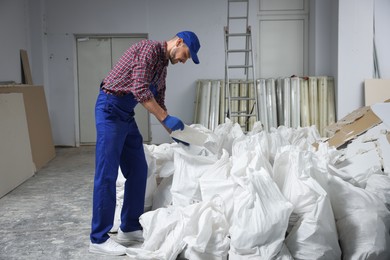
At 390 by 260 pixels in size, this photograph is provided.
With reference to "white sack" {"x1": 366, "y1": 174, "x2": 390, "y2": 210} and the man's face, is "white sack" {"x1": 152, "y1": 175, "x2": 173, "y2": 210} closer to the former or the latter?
the man's face

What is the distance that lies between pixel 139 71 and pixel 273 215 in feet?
3.40

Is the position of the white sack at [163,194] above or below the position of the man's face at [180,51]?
below

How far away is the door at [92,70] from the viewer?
275 inches

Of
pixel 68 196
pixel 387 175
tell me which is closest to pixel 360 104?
pixel 387 175

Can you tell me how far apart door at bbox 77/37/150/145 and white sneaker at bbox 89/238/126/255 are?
181 inches

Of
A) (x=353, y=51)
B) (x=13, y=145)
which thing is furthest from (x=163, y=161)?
(x=353, y=51)

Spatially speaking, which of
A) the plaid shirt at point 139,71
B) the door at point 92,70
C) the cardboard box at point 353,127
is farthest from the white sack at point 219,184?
the door at point 92,70

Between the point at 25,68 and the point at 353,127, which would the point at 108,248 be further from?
the point at 25,68

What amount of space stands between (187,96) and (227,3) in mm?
1523

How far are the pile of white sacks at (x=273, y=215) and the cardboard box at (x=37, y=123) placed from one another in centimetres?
314

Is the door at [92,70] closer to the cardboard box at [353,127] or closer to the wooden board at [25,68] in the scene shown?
the wooden board at [25,68]

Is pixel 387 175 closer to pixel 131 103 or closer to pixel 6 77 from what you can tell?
pixel 131 103

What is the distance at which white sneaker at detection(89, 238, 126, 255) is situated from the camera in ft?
8.17

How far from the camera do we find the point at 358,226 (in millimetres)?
→ 2107
